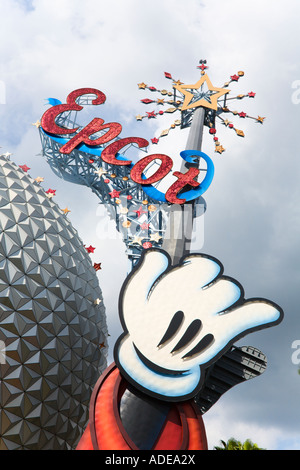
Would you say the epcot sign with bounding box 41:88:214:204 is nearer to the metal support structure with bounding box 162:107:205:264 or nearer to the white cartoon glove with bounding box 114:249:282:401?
the metal support structure with bounding box 162:107:205:264

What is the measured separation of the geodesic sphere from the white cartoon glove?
589cm

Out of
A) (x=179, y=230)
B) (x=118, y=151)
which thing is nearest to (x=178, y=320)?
(x=179, y=230)

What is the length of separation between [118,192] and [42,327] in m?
13.8

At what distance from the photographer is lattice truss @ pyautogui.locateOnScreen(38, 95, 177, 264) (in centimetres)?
3160

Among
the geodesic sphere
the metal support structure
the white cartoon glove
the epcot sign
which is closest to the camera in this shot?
the white cartoon glove

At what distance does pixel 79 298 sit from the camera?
22.9 metres

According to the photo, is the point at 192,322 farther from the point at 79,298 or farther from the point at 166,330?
the point at 79,298

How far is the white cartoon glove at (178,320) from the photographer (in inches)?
595

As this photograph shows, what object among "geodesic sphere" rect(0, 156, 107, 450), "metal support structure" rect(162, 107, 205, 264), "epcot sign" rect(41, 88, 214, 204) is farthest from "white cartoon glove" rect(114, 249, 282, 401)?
"epcot sign" rect(41, 88, 214, 204)

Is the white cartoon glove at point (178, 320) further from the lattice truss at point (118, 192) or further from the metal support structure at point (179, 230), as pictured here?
the lattice truss at point (118, 192)

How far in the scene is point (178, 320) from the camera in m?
16.1
